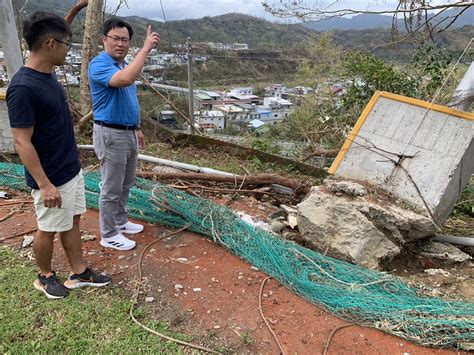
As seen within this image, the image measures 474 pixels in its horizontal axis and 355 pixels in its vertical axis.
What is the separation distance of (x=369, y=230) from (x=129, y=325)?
2.23 metres

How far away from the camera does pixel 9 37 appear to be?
4.78 metres

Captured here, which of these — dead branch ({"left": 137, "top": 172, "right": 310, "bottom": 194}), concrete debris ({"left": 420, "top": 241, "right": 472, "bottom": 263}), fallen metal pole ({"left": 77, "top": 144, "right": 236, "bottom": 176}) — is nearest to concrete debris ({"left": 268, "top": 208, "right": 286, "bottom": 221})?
dead branch ({"left": 137, "top": 172, "right": 310, "bottom": 194})

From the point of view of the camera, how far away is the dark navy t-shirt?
228 centimetres

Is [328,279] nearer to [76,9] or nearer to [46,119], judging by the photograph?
[46,119]

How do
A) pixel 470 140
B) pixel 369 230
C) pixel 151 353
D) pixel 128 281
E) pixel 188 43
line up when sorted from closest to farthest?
pixel 151 353
pixel 128 281
pixel 369 230
pixel 470 140
pixel 188 43

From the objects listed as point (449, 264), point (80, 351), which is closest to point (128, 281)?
point (80, 351)

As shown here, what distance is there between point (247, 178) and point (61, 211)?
2745mm

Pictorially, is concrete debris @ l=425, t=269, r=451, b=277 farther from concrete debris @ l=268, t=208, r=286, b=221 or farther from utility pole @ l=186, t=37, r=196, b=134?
utility pole @ l=186, t=37, r=196, b=134

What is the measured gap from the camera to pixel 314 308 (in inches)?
111

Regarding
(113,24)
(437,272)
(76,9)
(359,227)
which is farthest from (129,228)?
(76,9)

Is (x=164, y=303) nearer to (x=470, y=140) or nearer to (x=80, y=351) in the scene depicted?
(x=80, y=351)

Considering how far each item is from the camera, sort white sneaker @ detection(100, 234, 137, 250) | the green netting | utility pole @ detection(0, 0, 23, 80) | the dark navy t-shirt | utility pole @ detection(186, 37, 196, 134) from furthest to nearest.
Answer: utility pole @ detection(186, 37, 196, 134), utility pole @ detection(0, 0, 23, 80), white sneaker @ detection(100, 234, 137, 250), the green netting, the dark navy t-shirt

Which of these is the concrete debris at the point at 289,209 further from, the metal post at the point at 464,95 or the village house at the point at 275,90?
the village house at the point at 275,90

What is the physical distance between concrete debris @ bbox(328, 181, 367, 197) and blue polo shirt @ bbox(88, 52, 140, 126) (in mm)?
2071
